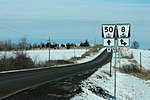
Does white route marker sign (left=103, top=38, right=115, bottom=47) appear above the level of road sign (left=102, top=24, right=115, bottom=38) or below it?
below

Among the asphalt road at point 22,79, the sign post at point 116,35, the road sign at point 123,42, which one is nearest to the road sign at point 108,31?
the sign post at point 116,35

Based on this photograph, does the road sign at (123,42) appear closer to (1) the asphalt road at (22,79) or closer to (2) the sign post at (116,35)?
(2) the sign post at (116,35)

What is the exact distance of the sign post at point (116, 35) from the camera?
1825cm

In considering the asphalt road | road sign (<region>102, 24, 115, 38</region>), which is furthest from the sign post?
the asphalt road

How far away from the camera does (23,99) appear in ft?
52.7

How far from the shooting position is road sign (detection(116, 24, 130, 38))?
715 inches

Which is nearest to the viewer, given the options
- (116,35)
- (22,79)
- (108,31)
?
(116,35)

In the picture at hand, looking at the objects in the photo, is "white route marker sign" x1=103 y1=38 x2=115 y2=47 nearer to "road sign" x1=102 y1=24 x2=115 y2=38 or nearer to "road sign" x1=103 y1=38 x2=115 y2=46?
"road sign" x1=103 y1=38 x2=115 y2=46

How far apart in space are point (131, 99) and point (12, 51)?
3342cm

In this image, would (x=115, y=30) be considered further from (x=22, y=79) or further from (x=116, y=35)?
(x=22, y=79)

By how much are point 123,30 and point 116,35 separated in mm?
414

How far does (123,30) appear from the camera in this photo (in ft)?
60.3

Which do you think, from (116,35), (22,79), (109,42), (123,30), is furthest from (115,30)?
(22,79)

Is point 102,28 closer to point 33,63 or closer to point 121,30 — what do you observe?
point 121,30
